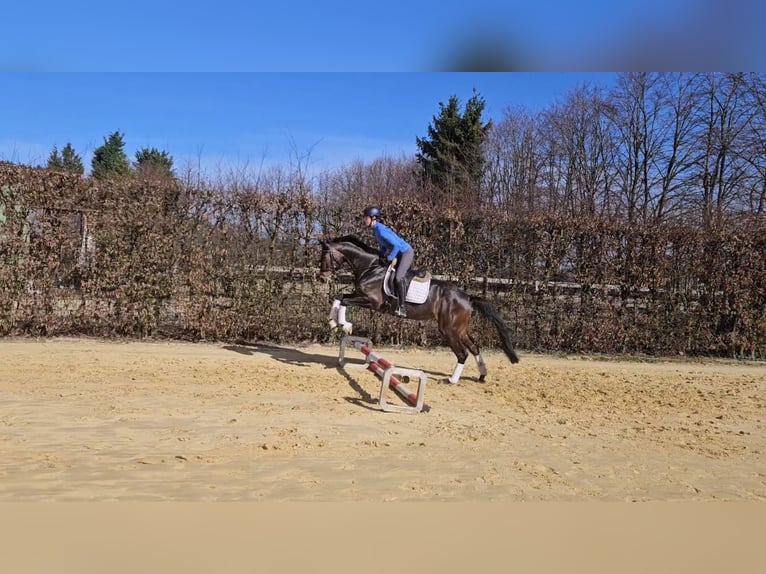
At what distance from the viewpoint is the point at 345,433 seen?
545 centimetres

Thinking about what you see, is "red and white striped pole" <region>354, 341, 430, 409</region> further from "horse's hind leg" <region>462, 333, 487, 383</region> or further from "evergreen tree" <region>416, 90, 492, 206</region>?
"evergreen tree" <region>416, 90, 492, 206</region>

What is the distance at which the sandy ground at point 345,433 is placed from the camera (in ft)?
12.9

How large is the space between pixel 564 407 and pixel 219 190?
7.50 metres

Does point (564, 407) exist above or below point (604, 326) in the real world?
below

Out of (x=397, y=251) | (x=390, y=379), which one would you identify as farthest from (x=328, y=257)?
(x=390, y=379)

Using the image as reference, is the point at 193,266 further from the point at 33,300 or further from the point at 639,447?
the point at 639,447

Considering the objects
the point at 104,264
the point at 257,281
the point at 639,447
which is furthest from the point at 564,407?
the point at 104,264

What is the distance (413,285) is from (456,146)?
23.4 metres

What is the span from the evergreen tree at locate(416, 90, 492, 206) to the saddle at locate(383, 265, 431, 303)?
21949 millimetres

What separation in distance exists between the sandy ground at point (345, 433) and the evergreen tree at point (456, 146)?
22.0 metres

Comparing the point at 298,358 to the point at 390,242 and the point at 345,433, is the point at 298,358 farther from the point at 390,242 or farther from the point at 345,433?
the point at 345,433

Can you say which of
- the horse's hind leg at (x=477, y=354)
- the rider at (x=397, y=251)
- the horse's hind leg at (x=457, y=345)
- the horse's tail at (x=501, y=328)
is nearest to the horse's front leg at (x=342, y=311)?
the rider at (x=397, y=251)

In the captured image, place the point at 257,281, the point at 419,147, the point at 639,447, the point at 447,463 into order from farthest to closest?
1. the point at 419,147
2. the point at 257,281
3. the point at 639,447
4. the point at 447,463

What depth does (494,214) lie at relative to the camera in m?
11.5
